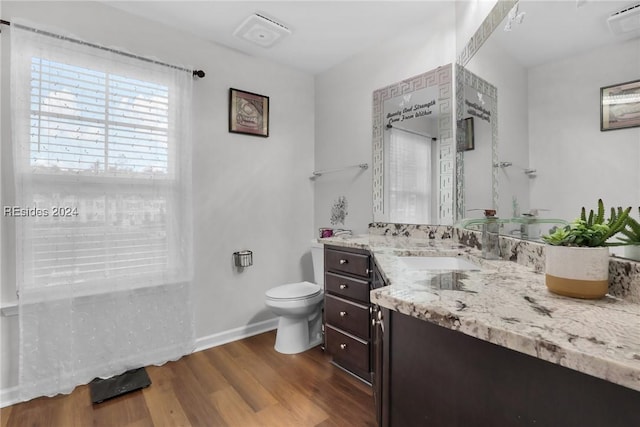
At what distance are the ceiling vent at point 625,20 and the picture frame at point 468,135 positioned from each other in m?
0.91

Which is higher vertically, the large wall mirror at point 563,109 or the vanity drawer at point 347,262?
the large wall mirror at point 563,109

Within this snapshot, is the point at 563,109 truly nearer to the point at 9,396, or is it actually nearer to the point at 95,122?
the point at 95,122

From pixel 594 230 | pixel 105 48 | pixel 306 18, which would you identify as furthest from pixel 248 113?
pixel 594 230

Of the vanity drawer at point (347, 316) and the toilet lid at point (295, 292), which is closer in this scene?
the vanity drawer at point (347, 316)

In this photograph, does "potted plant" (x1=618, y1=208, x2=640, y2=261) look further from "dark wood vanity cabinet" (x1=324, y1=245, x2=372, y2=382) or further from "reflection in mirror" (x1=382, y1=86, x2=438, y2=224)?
"reflection in mirror" (x1=382, y1=86, x2=438, y2=224)

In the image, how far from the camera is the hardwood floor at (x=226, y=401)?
1.51m

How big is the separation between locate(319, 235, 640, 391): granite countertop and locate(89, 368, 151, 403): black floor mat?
183 cm

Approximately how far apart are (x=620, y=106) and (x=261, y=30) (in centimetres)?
222

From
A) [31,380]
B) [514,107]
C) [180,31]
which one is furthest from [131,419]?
[180,31]

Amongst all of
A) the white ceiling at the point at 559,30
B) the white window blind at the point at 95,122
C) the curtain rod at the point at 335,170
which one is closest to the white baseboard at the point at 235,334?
the white window blind at the point at 95,122

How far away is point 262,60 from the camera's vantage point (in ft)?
8.77

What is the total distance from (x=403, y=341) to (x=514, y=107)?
105cm

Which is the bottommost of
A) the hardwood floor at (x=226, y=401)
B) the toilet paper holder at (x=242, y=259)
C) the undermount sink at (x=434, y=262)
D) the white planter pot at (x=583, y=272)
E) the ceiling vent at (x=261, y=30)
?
the hardwood floor at (x=226, y=401)

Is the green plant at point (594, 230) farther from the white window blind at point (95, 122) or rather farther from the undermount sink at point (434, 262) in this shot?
the white window blind at point (95, 122)
